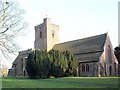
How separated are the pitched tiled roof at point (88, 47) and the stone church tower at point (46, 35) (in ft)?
25.4

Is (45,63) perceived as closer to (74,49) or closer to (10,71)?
(74,49)

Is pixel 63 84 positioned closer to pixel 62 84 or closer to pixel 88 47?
pixel 62 84

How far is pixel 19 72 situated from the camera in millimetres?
73438

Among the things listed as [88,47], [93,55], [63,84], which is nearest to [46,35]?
[88,47]

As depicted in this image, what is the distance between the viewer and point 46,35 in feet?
242

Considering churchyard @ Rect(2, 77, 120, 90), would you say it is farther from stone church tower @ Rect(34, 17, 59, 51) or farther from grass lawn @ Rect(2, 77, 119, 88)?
stone church tower @ Rect(34, 17, 59, 51)

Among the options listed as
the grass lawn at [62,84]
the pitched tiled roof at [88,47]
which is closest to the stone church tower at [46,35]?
the pitched tiled roof at [88,47]

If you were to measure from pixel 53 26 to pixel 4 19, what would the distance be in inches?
1677

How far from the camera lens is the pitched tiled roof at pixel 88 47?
5784 cm

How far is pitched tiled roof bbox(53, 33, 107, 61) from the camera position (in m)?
57.8

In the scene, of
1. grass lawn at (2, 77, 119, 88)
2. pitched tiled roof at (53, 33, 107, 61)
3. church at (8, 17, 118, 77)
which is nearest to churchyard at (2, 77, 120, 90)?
grass lawn at (2, 77, 119, 88)

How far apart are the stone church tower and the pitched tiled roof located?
7.74m

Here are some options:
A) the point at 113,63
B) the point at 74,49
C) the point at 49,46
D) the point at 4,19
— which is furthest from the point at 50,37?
the point at 4,19

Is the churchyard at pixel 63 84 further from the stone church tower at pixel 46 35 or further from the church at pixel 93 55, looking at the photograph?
the stone church tower at pixel 46 35
